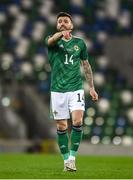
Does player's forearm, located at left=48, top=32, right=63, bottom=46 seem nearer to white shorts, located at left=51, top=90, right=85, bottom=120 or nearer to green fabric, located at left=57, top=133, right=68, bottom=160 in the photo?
white shorts, located at left=51, top=90, right=85, bottom=120

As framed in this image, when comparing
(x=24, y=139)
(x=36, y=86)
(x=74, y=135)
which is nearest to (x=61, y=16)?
(x=74, y=135)

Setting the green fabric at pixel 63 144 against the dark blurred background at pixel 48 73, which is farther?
the dark blurred background at pixel 48 73

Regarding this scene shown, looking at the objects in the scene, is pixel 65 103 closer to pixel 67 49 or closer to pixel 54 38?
pixel 67 49

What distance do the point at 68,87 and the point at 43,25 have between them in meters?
16.8

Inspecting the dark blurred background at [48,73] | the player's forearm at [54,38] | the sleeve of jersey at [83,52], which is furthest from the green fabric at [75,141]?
the dark blurred background at [48,73]

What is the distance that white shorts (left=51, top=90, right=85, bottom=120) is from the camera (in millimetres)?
9102

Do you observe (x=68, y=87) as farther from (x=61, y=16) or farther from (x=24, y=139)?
(x=24, y=139)

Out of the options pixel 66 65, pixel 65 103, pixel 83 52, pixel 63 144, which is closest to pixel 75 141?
pixel 63 144

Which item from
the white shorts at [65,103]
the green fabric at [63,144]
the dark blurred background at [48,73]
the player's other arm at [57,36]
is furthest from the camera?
the dark blurred background at [48,73]

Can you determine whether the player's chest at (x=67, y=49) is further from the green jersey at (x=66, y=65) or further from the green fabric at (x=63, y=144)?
the green fabric at (x=63, y=144)

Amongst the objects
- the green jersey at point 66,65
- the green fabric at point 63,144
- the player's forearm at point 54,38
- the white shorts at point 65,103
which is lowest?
the green fabric at point 63,144

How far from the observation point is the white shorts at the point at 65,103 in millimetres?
9102

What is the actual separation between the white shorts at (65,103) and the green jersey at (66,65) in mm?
61

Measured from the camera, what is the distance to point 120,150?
19.6 metres
